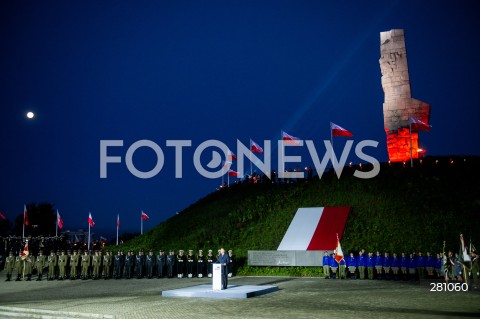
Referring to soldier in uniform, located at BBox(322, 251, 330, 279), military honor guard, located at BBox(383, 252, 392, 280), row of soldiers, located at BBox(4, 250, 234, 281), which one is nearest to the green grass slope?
military honor guard, located at BBox(383, 252, 392, 280)

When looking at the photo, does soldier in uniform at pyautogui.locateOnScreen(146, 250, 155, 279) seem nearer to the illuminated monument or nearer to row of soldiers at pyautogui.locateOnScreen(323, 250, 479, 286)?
row of soldiers at pyautogui.locateOnScreen(323, 250, 479, 286)

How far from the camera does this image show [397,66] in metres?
41.8

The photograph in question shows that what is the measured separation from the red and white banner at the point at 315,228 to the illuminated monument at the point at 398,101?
39.1ft

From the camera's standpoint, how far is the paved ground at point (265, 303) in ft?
43.5

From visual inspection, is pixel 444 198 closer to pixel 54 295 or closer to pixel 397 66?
pixel 397 66

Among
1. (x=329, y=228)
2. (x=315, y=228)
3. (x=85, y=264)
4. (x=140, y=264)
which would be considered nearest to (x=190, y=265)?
(x=140, y=264)

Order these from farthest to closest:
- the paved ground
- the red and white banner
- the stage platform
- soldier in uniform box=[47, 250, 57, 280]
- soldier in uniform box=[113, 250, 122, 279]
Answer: the red and white banner → soldier in uniform box=[113, 250, 122, 279] → soldier in uniform box=[47, 250, 57, 280] → the stage platform → the paved ground

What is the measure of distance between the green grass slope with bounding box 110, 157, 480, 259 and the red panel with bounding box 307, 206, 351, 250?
50cm

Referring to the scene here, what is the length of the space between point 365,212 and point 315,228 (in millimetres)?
3949

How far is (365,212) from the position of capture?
1252 inches

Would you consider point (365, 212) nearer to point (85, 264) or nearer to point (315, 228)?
point (315, 228)

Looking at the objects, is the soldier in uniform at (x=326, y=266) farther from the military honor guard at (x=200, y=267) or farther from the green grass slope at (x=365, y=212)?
the military honor guard at (x=200, y=267)

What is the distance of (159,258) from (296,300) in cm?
1278

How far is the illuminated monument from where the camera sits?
134 feet
